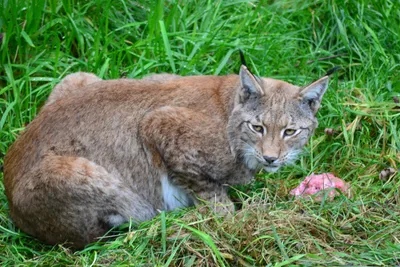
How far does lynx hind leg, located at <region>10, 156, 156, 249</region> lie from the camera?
6.25 metres

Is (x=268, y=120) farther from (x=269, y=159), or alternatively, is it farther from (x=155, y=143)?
(x=155, y=143)

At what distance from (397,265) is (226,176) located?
1567mm

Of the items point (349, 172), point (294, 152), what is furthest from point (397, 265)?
point (349, 172)

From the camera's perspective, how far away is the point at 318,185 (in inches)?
273

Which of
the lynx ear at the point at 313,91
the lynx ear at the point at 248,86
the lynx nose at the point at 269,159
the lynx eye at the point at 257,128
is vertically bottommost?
the lynx nose at the point at 269,159

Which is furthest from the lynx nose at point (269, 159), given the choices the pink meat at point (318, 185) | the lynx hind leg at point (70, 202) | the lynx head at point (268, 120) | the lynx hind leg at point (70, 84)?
the lynx hind leg at point (70, 84)

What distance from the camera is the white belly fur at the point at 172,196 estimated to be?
266 inches

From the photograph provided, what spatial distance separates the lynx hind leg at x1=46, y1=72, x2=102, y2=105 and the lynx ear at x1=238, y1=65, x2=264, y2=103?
1.42m

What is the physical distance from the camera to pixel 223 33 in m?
8.55

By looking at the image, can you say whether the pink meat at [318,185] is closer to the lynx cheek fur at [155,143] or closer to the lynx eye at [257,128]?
the lynx cheek fur at [155,143]

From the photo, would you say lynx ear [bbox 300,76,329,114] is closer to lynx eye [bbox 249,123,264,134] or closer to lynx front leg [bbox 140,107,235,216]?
lynx eye [bbox 249,123,264,134]

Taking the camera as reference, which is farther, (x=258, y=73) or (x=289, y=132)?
(x=258, y=73)

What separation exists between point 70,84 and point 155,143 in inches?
44.5

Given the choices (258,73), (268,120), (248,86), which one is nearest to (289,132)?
(268,120)
